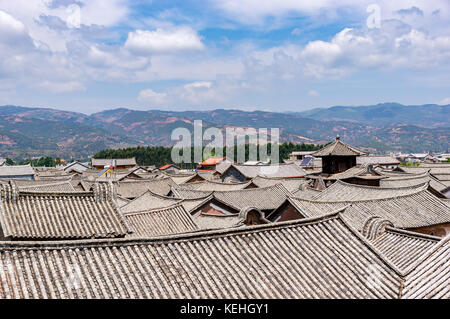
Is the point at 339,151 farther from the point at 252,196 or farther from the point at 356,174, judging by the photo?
the point at 252,196

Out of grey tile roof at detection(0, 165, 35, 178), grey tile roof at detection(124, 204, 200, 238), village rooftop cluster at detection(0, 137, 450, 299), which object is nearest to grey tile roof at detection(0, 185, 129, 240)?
village rooftop cluster at detection(0, 137, 450, 299)

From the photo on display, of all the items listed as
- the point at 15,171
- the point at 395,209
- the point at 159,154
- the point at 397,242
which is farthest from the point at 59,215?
the point at 159,154

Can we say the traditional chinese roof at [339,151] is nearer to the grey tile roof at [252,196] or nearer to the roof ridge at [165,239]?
the grey tile roof at [252,196]

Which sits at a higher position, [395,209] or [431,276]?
[431,276]

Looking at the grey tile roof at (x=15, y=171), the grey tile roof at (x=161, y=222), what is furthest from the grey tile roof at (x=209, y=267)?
the grey tile roof at (x=15, y=171)

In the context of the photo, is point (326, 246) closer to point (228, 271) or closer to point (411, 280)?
point (411, 280)

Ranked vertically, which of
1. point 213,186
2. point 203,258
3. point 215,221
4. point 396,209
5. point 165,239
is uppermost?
point 165,239
